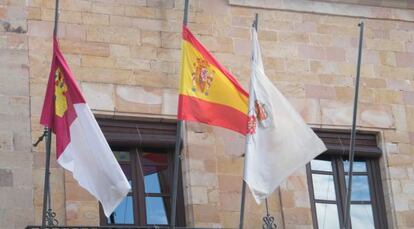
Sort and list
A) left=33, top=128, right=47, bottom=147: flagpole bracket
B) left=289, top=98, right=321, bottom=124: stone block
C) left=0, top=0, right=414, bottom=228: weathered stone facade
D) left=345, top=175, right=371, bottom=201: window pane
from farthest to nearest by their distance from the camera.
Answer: left=345, top=175, right=371, bottom=201: window pane → left=289, top=98, right=321, bottom=124: stone block → left=0, top=0, right=414, bottom=228: weathered stone facade → left=33, top=128, right=47, bottom=147: flagpole bracket

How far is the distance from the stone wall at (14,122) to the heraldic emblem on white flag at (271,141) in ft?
7.59

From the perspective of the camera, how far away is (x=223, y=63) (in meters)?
13.9

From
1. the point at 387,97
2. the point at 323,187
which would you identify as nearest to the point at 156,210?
the point at 323,187

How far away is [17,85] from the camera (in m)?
12.9

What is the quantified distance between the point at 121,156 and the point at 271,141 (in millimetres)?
1793

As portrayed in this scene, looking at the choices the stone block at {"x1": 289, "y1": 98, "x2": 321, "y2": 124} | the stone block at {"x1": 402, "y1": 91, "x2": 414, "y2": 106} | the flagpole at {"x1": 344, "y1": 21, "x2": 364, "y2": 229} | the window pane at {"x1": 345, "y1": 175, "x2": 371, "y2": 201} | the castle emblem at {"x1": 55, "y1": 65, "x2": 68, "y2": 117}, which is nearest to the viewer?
the castle emblem at {"x1": 55, "y1": 65, "x2": 68, "y2": 117}

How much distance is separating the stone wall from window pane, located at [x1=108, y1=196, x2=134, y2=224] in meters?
0.98

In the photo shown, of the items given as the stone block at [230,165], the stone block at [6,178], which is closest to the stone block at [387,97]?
the stone block at [230,165]

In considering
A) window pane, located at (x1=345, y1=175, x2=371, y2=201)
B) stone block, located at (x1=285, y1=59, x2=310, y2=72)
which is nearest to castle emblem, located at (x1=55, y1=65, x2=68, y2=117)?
stone block, located at (x1=285, y1=59, x2=310, y2=72)

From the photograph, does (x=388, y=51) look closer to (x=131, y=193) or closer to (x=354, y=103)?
Result: (x=354, y=103)

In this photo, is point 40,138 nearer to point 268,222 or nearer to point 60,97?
point 60,97

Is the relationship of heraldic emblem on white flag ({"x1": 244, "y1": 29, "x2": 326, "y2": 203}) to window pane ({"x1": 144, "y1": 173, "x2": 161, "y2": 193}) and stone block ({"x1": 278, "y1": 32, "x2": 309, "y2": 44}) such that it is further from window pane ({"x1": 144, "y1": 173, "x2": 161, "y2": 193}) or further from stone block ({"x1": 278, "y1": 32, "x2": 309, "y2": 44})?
stone block ({"x1": 278, "y1": 32, "x2": 309, "y2": 44})

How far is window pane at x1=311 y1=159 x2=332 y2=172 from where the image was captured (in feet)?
46.0

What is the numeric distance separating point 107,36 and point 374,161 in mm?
3467
